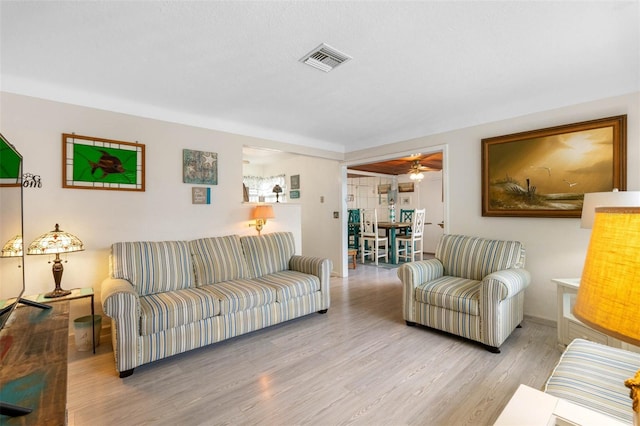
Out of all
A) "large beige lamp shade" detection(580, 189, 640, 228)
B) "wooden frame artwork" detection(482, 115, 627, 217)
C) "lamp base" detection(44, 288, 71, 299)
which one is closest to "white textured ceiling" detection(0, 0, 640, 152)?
"wooden frame artwork" detection(482, 115, 627, 217)

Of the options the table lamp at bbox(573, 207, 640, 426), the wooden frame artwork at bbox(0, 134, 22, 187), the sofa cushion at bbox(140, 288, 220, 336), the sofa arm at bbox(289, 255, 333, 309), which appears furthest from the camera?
the sofa arm at bbox(289, 255, 333, 309)

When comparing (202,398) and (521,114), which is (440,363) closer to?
(202,398)

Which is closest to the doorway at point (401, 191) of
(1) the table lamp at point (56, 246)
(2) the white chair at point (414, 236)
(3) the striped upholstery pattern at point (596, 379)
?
(2) the white chair at point (414, 236)

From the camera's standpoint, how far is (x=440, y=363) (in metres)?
2.27

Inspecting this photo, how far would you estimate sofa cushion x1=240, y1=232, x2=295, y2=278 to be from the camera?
3361 millimetres

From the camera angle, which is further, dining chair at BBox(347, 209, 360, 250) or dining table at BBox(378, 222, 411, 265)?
dining chair at BBox(347, 209, 360, 250)

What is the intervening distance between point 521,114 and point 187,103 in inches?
137

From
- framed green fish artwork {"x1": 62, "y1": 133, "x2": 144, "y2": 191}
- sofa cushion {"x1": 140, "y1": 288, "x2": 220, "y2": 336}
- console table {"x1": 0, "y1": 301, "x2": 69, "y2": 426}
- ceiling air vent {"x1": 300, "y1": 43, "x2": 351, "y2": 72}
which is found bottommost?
sofa cushion {"x1": 140, "y1": 288, "x2": 220, "y2": 336}

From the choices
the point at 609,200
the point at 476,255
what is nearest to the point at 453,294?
the point at 476,255

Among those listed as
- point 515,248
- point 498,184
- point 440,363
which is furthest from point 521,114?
point 440,363

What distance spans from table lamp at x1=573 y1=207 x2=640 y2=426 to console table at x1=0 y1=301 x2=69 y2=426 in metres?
1.43

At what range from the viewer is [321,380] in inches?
81.0

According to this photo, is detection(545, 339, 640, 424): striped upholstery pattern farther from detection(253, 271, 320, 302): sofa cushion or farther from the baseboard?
detection(253, 271, 320, 302): sofa cushion

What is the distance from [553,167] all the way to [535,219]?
0.54 metres
